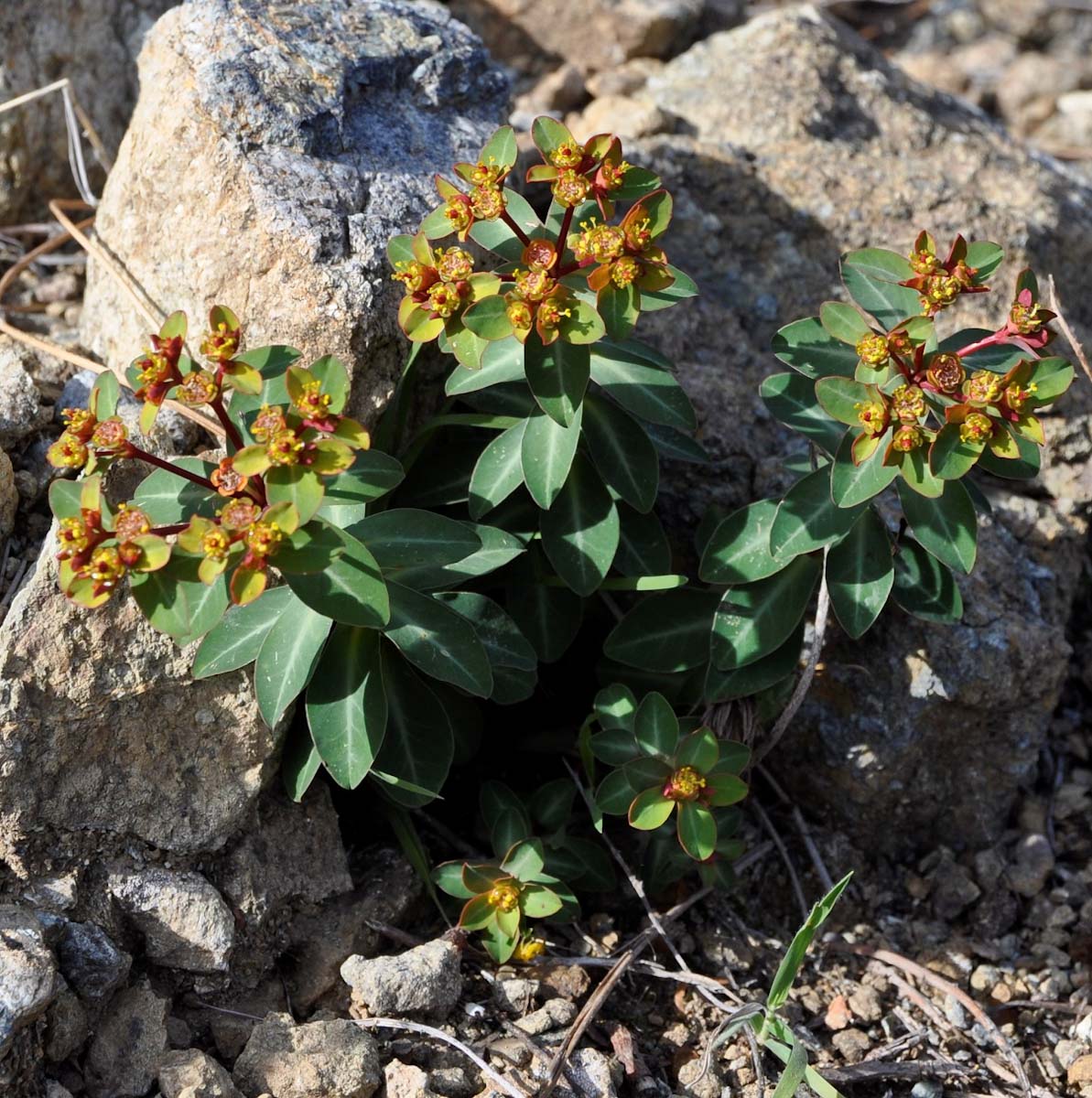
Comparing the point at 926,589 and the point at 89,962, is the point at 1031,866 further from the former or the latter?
the point at 89,962

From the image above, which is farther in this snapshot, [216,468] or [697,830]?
[697,830]

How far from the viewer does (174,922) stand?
2510 mm

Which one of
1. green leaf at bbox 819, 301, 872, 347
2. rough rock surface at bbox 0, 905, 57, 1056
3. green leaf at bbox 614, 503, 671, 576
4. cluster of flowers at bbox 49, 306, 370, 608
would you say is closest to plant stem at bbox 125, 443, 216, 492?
cluster of flowers at bbox 49, 306, 370, 608

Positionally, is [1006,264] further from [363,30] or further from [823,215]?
Result: [363,30]

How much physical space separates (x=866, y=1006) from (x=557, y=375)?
5.20ft

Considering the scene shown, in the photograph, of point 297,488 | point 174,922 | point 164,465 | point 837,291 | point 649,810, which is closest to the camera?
point 297,488

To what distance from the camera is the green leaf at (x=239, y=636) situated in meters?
2.45

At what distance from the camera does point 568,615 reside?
2.90 m

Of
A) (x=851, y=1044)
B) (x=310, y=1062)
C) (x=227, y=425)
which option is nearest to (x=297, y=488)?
(x=227, y=425)

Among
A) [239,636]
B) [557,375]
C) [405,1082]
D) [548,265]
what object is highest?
[548,265]

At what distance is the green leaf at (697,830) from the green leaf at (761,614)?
0.32 meters

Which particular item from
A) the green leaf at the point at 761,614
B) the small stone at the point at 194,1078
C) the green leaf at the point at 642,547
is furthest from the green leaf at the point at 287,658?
the green leaf at the point at 761,614

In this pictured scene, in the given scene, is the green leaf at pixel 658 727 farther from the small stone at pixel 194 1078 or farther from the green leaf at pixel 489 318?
the small stone at pixel 194 1078

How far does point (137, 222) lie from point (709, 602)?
5.30ft
